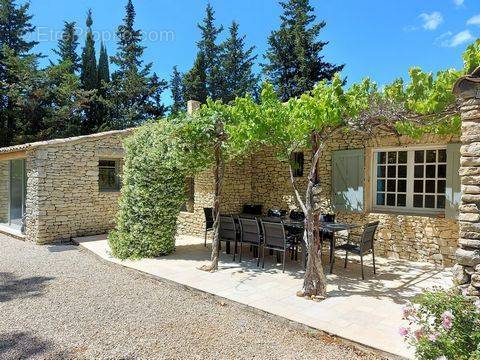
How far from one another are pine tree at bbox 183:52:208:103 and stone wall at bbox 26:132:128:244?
11.8 m

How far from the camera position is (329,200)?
8.29 m

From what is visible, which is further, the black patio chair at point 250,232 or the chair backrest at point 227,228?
the chair backrest at point 227,228

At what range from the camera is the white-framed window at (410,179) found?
22.7 feet

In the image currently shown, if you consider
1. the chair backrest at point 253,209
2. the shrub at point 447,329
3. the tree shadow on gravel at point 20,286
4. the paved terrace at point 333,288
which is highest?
the chair backrest at point 253,209

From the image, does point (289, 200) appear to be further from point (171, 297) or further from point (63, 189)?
point (63, 189)

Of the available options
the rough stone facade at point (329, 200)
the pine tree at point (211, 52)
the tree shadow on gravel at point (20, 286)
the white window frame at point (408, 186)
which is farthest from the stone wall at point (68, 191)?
the pine tree at point (211, 52)

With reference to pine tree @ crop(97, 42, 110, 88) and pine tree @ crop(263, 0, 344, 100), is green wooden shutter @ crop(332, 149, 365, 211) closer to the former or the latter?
pine tree @ crop(263, 0, 344, 100)

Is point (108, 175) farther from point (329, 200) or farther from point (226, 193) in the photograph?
point (329, 200)

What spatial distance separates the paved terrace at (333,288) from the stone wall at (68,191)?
2438 millimetres

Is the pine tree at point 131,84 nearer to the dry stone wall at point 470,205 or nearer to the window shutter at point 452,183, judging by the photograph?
the window shutter at point 452,183

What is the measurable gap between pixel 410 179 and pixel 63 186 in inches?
356

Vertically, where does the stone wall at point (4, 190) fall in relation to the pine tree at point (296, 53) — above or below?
below

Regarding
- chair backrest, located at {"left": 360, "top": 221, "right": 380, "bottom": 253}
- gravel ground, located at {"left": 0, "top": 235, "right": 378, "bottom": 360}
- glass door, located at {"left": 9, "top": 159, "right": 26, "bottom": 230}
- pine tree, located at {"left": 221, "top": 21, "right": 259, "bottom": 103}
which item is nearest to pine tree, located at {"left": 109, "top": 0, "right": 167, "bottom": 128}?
pine tree, located at {"left": 221, "top": 21, "right": 259, "bottom": 103}

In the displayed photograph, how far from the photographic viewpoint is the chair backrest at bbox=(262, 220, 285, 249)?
5.85 metres
